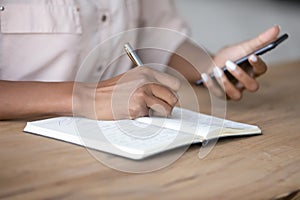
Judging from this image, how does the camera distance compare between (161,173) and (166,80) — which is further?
(166,80)

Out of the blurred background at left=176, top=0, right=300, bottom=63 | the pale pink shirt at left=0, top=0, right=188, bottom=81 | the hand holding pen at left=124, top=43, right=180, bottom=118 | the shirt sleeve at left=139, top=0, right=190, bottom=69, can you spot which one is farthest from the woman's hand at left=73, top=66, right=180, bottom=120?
the blurred background at left=176, top=0, right=300, bottom=63

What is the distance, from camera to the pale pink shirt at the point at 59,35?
113cm

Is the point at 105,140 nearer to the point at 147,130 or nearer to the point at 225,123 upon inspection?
the point at 147,130

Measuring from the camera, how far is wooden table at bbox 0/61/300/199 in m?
0.69

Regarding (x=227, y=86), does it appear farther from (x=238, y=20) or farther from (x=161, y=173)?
(x=238, y=20)

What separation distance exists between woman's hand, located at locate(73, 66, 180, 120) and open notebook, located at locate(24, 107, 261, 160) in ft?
0.06

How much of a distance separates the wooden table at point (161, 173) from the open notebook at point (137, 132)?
0.02 meters

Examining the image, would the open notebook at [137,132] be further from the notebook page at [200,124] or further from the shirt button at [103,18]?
the shirt button at [103,18]

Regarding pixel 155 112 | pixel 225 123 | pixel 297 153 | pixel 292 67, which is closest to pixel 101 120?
pixel 155 112

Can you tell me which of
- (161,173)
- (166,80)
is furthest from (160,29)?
(161,173)

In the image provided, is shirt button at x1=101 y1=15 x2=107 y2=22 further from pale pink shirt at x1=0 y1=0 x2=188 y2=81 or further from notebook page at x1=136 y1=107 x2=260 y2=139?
notebook page at x1=136 y1=107 x2=260 y2=139

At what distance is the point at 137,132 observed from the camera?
34.6 inches

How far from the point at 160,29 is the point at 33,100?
628 millimetres

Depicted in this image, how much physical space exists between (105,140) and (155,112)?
176mm
